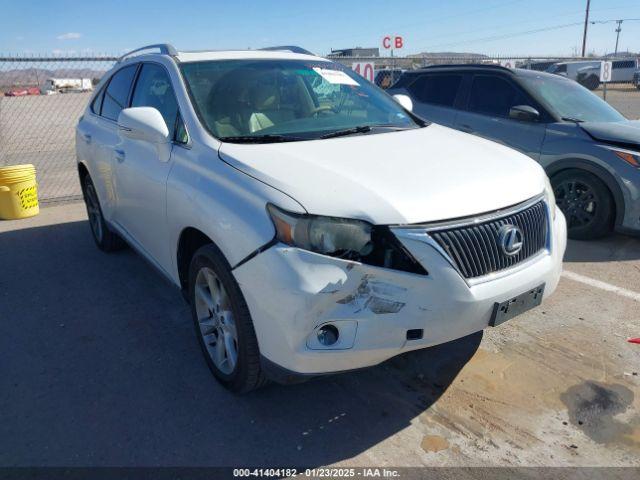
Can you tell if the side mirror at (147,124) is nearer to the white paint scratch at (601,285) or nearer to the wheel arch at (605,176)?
the white paint scratch at (601,285)

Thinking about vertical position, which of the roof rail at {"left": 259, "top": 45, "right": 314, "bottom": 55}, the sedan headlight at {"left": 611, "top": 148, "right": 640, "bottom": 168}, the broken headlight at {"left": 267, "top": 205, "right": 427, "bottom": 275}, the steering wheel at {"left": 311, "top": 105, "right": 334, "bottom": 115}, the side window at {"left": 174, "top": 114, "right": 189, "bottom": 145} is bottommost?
the sedan headlight at {"left": 611, "top": 148, "right": 640, "bottom": 168}

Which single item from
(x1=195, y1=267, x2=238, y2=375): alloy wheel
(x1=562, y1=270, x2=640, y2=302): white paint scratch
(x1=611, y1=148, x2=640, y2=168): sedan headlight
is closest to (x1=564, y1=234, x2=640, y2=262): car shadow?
(x1=562, y1=270, x2=640, y2=302): white paint scratch

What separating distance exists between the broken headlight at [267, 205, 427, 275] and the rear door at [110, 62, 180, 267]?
1.22 meters

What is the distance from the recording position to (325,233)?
2314 millimetres

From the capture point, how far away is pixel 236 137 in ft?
9.90

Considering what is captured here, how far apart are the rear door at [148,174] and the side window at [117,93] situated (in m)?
0.22

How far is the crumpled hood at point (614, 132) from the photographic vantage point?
205 inches

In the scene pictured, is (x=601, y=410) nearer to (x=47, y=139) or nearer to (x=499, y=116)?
A: (x=499, y=116)

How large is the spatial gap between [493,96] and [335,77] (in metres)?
3.09

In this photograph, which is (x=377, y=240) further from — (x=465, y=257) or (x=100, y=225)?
(x=100, y=225)

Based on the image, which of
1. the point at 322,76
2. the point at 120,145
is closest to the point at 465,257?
the point at 322,76

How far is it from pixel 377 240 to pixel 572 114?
180 inches

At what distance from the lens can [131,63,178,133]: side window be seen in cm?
339

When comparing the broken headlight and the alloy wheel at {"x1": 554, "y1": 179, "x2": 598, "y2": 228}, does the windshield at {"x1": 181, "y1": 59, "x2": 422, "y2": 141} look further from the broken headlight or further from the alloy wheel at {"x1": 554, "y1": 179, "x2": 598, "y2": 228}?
the alloy wheel at {"x1": 554, "y1": 179, "x2": 598, "y2": 228}
